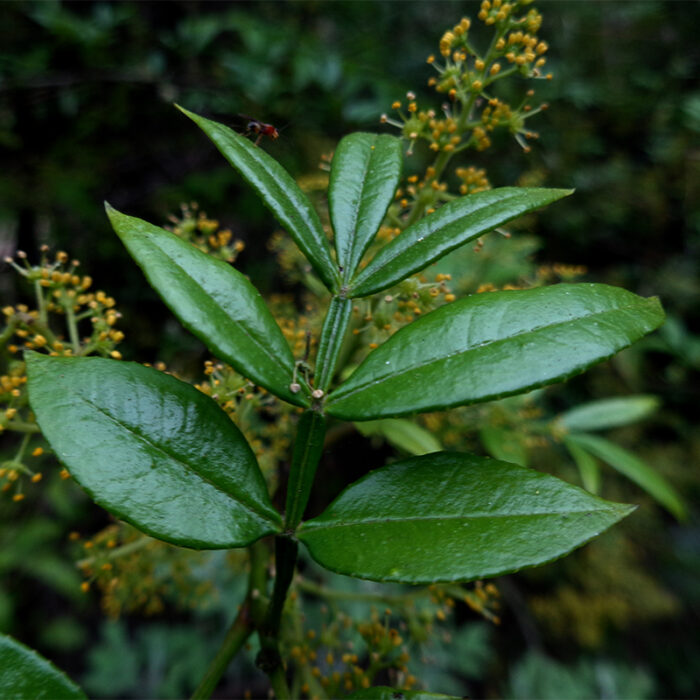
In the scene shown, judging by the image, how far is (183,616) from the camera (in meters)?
3.24

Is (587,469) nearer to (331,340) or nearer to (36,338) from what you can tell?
(331,340)

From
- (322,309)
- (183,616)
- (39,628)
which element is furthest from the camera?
(183,616)

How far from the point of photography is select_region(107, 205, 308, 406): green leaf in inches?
24.2

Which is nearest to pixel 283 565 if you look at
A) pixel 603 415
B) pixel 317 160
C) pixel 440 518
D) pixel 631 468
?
pixel 440 518

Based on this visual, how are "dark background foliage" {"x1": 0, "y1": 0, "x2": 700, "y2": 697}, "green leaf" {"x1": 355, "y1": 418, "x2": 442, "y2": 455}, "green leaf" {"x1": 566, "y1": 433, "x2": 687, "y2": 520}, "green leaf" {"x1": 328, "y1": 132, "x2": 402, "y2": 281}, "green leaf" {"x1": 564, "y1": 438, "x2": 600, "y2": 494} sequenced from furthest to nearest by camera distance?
1. "dark background foliage" {"x1": 0, "y1": 0, "x2": 700, "y2": 697}
2. "green leaf" {"x1": 566, "y1": 433, "x2": 687, "y2": 520}
3. "green leaf" {"x1": 564, "y1": 438, "x2": 600, "y2": 494}
4. "green leaf" {"x1": 355, "y1": 418, "x2": 442, "y2": 455}
5. "green leaf" {"x1": 328, "y1": 132, "x2": 402, "y2": 281}

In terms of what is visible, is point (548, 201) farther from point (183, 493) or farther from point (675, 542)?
point (675, 542)

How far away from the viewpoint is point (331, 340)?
0.77 meters

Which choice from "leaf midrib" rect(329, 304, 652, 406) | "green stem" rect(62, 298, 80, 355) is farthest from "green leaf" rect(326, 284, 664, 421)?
"green stem" rect(62, 298, 80, 355)

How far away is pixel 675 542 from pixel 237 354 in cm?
366

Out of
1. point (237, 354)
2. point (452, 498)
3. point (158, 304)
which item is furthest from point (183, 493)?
point (158, 304)

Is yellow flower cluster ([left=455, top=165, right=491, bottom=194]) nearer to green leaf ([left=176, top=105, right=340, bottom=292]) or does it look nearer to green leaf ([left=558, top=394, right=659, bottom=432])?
green leaf ([left=176, top=105, right=340, bottom=292])

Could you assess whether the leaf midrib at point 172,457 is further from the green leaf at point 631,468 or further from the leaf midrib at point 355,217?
the green leaf at point 631,468

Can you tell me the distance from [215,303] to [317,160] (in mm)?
2254

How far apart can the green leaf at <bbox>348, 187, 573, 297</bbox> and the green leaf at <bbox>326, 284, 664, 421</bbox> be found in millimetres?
81
